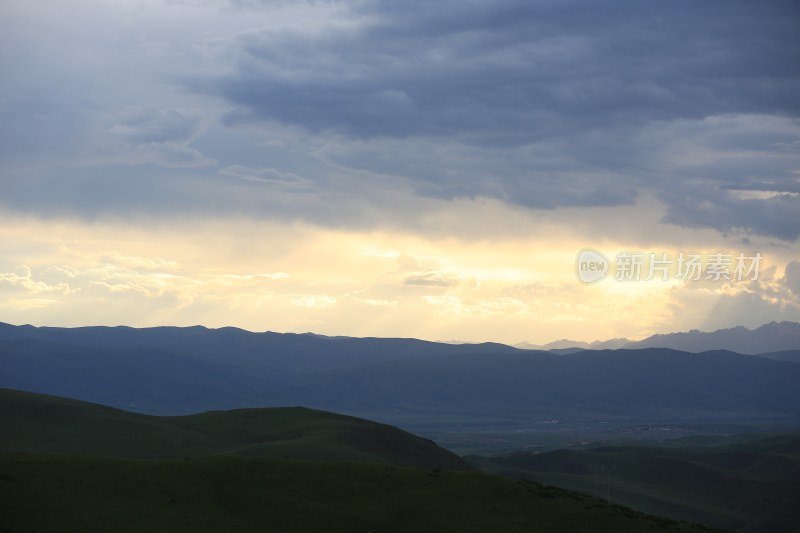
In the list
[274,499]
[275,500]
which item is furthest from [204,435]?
[275,500]

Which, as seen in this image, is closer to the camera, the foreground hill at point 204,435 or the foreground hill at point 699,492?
the foreground hill at point 204,435

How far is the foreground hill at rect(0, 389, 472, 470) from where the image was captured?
113 meters

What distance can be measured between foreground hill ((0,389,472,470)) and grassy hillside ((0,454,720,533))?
115 feet

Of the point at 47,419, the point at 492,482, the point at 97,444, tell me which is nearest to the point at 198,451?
the point at 97,444

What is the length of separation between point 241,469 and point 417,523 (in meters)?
16.9

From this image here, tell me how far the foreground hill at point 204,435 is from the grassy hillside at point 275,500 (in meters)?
Answer: 34.9

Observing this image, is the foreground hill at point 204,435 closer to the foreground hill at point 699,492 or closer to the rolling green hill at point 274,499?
the rolling green hill at point 274,499

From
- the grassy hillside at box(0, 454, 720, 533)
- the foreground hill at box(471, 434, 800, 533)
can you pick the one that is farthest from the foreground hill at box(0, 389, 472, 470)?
the foreground hill at box(471, 434, 800, 533)

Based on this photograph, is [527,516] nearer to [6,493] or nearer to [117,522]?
[117,522]

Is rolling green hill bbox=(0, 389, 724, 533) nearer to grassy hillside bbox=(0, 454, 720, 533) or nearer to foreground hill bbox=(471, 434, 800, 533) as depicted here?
grassy hillside bbox=(0, 454, 720, 533)

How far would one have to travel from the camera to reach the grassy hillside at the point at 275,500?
59156 millimetres

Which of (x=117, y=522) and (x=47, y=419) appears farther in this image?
(x=47, y=419)

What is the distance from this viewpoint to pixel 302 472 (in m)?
73.4

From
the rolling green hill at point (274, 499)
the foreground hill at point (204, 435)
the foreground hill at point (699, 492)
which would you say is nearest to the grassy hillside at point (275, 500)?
the rolling green hill at point (274, 499)
